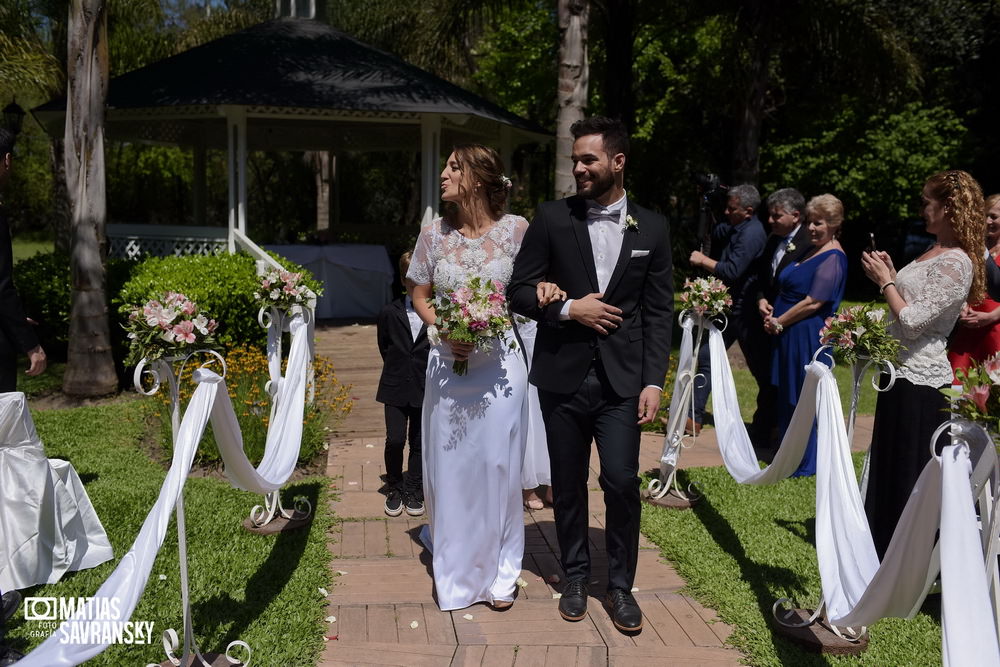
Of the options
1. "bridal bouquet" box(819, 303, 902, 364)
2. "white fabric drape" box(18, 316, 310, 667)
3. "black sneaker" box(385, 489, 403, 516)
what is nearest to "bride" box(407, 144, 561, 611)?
"white fabric drape" box(18, 316, 310, 667)

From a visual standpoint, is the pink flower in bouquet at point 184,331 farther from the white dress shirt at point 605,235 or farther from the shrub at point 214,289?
the shrub at point 214,289

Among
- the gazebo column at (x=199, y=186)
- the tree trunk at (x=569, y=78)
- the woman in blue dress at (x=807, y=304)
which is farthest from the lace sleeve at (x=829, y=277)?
the gazebo column at (x=199, y=186)

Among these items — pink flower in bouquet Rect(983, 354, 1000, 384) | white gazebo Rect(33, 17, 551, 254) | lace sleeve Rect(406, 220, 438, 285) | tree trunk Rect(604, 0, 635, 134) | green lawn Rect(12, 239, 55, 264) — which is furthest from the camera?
green lawn Rect(12, 239, 55, 264)

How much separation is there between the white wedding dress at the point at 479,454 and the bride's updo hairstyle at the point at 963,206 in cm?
219

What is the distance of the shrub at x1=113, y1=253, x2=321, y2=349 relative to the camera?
9.71 meters

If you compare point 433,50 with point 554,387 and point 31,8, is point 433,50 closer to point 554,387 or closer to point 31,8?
point 31,8

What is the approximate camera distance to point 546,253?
400 centimetres

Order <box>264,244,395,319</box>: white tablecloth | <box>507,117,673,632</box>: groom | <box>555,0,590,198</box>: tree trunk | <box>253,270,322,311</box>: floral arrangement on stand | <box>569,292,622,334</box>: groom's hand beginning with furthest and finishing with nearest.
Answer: <box>264,244,395,319</box>: white tablecloth, <box>555,0,590,198</box>: tree trunk, <box>253,270,322,311</box>: floral arrangement on stand, <box>507,117,673,632</box>: groom, <box>569,292,622,334</box>: groom's hand

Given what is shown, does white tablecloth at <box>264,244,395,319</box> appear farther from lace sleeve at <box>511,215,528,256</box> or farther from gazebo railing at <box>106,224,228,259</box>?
lace sleeve at <box>511,215,528,256</box>

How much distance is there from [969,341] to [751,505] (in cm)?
182

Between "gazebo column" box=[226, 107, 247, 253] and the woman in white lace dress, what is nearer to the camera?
the woman in white lace dress

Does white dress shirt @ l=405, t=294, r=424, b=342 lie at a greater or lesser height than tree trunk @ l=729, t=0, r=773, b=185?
lesser

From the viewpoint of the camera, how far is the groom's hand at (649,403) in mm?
3865

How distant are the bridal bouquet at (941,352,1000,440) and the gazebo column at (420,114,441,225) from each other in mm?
12169
